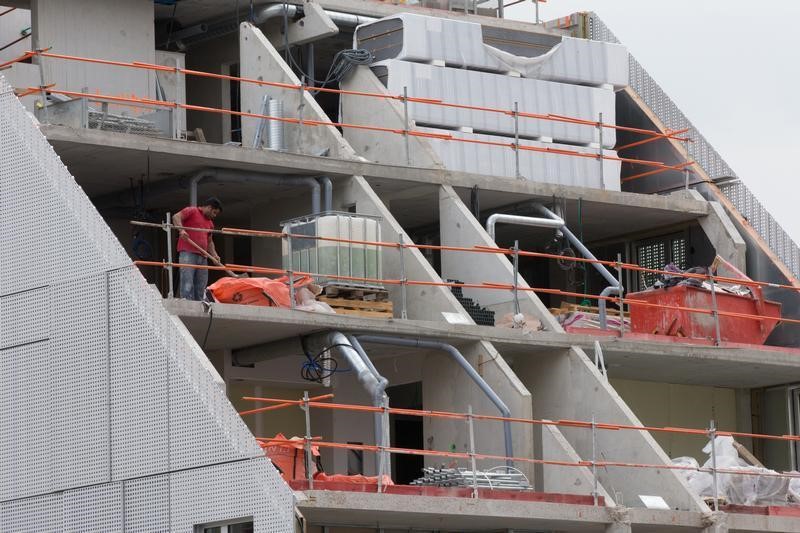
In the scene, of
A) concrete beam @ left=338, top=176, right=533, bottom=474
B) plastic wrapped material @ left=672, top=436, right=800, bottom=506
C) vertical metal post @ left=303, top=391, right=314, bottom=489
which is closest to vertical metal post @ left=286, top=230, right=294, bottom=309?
concrete beam @ left=338, top=176, right=533, bottom=474

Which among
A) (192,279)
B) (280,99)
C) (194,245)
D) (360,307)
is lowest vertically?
(360,307)

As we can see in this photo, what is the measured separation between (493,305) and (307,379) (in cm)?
403

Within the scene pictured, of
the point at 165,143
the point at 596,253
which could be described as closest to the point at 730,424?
the point at 596,253

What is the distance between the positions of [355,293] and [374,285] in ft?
1.40

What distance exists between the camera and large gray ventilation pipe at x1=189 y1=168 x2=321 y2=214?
110 ft

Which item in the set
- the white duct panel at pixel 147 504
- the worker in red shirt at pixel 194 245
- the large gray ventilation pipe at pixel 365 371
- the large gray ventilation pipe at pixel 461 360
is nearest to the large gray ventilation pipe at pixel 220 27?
the worker in red shirt at pixel 194 245

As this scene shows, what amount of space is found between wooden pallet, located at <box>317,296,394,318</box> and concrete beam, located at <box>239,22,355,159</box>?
9.76 feet

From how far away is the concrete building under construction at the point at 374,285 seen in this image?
29.3m

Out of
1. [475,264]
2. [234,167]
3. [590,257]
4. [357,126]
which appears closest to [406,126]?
[357,126]

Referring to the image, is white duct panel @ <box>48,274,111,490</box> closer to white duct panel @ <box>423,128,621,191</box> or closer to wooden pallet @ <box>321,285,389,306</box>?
wooden pallet @ <box>321,285,389,306</box>

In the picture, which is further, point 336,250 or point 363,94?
point 363,94

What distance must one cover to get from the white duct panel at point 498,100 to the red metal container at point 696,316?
149 inches

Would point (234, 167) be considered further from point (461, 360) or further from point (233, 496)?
point (233, 496)

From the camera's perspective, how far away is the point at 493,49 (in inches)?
1496
